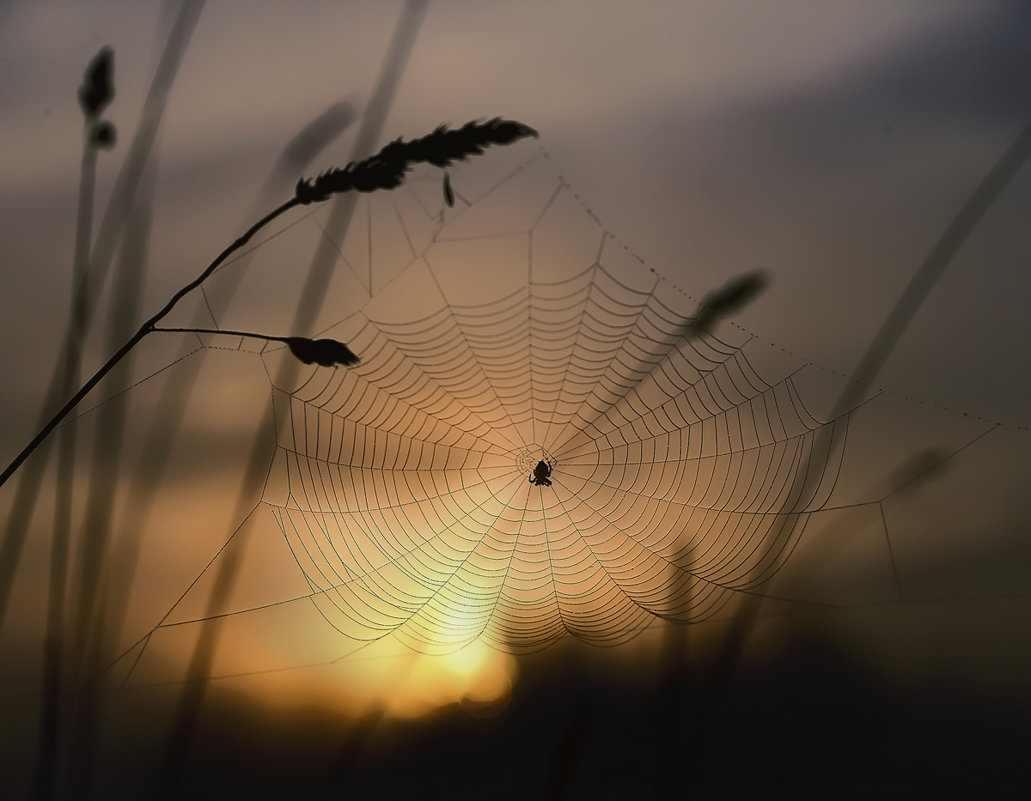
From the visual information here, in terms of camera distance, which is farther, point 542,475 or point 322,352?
point 542,475

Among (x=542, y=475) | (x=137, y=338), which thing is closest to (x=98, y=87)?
(x=137, y=338)

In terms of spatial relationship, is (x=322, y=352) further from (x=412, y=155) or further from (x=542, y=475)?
(x=542, y=475)

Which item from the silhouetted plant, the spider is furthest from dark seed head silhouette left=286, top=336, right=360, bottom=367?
the spider

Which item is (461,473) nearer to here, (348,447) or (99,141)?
(348,447)

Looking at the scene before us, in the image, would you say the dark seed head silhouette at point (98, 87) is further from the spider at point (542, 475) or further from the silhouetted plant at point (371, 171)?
the spider at point (542, 475)

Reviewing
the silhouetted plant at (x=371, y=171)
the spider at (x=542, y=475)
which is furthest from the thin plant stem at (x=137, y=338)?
the spider at (x=542, y=475)

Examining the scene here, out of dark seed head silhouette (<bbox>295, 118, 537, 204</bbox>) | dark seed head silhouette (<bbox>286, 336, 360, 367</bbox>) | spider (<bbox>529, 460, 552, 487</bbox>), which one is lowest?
dark seed head silhouette (<bbox>286, 336, 360, 367</bbox>)

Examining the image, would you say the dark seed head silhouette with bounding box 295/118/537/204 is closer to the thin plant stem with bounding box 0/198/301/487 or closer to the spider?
the thin plant stem with bounding box 0/198/301/487

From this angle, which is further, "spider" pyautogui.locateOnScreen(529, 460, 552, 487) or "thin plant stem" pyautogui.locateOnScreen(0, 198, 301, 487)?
"spider" pyautogui.locateOnScreen(529, 460, 552, 487)

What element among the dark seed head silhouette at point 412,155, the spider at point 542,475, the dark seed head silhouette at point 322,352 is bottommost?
the dark seed head silhouette at point 322,352
